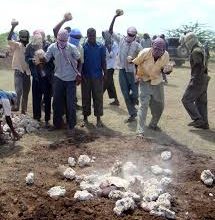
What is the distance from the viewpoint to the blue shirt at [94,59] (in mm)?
9492

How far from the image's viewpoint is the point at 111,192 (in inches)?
240

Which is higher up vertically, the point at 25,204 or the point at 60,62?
the point at 60,62

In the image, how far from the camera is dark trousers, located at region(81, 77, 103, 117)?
382 inches

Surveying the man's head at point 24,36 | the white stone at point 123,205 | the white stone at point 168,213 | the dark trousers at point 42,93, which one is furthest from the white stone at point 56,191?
the man's head at point 24,36

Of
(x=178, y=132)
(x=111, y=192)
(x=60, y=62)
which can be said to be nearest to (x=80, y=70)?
(x=60, y=62)

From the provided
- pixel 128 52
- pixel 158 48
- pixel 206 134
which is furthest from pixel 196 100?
pixel 158 48

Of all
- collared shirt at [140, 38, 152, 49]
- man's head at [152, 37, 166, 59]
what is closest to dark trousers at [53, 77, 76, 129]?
man's head at [152, 37, 166, 59]

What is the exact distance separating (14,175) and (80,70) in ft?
9.65

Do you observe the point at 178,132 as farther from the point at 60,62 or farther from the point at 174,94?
the point at 174,94

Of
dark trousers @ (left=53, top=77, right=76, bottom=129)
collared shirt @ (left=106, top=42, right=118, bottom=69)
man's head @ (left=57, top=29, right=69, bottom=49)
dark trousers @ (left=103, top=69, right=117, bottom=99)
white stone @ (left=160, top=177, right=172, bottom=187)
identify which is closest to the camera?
white stone @ (left=160, top=177, right=172, bottom=187)

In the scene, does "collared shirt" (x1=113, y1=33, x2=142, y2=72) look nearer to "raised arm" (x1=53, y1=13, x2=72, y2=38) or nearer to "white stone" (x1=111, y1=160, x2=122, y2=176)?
"raised arm" (x1=53, y1=13, x2=72, y2=38)

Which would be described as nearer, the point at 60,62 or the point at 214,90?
the point at 60,62

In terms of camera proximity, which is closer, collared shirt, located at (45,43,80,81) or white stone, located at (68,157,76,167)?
white stone, located at (68,157,76,167)

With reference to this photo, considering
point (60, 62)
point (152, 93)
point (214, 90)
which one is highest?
point (60, 62)
